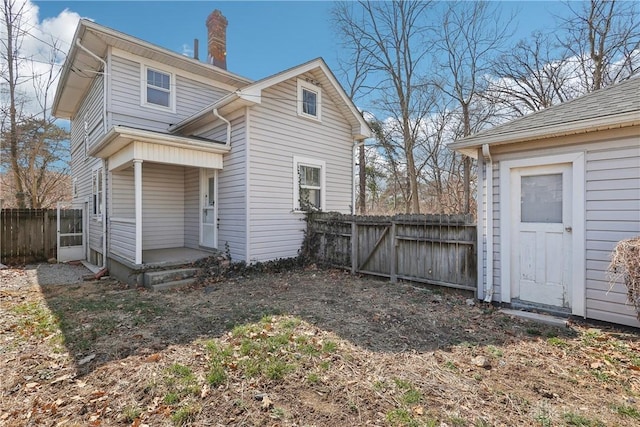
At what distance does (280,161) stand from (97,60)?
5788 mm

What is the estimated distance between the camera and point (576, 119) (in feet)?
14.3

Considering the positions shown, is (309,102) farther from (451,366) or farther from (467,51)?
(467,51)

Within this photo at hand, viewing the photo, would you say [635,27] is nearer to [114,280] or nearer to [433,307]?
[433,307]

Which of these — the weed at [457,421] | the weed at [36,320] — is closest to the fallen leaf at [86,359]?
the weed at [36,320]

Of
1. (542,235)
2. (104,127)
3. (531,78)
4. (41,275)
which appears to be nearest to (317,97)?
(104,127)

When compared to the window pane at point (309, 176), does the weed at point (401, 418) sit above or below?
below

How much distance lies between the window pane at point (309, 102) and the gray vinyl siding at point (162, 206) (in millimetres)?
4372

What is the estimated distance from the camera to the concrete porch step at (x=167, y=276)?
6.43 metres

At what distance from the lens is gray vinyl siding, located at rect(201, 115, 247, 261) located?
7.61 m

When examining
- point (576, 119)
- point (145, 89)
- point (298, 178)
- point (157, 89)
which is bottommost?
point (298, 178)

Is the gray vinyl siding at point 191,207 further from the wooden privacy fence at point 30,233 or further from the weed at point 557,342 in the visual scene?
the weed at point 557,342

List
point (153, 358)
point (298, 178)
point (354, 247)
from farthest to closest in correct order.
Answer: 1. point (298, 178)
2. point (354, 247)
3. point (153, 358)

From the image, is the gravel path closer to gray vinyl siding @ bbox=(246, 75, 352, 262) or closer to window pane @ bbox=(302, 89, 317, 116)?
gray vinyl siding @ bbox=(246, 75, 352, 262)

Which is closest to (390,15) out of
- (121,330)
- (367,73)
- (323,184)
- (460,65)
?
(367,73)
